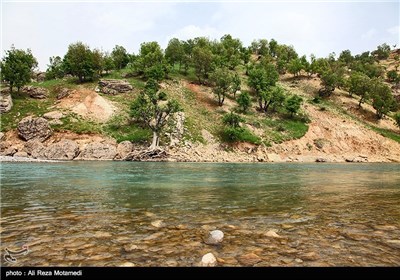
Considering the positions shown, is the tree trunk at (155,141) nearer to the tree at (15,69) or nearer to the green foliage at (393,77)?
the tree at (15,69)

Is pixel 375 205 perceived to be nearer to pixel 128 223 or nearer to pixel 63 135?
pixel 128 223

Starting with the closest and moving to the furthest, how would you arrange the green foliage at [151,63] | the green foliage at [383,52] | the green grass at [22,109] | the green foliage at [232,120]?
1. the green grass at [22,109]
2. the green foliage at [232,120]
3. the green foliage at [151,63]
4. the green foliage at [383,52]

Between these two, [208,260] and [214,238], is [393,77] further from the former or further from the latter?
[208,260]

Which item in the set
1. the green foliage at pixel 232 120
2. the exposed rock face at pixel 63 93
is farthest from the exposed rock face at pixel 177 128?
the exposed rock face at pixel 63 93

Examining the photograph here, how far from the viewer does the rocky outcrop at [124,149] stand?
56.4m

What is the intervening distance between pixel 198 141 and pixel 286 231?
5501cm

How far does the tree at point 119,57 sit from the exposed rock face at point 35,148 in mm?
60691

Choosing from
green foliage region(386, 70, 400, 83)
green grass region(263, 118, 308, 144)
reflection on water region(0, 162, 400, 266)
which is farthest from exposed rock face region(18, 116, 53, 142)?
green foliage region(386, 70, 400, 83)

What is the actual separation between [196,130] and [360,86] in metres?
61.9

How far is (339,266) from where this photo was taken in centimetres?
549

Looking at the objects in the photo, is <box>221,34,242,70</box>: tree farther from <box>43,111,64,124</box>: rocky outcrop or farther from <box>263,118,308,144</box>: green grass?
<box>43,111,64,124</box>: rocky outcrop

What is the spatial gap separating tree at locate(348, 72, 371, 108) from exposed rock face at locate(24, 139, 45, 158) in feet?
298
